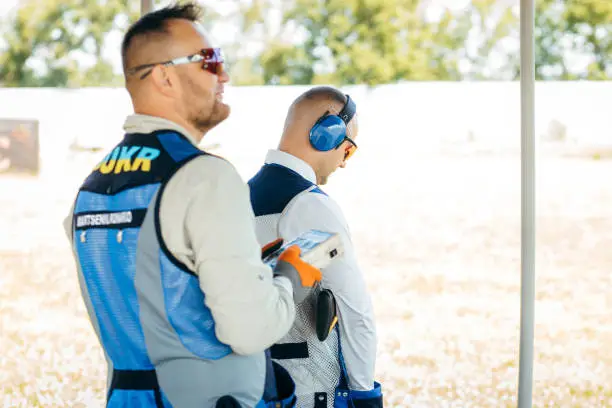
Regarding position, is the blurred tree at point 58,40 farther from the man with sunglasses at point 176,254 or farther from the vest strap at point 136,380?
the vest strap at point 136,380

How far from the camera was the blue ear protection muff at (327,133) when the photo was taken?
2156mm

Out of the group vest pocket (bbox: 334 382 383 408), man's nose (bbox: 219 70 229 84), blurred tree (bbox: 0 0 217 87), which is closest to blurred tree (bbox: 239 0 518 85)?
blurred tree (bbox: 0 0 217 87)

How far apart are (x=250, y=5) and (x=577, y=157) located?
4.19m

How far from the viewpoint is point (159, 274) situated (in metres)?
1.29

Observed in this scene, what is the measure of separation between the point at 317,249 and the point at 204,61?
42 cm

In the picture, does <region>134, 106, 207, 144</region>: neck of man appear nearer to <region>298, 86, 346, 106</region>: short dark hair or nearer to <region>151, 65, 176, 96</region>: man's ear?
<region>151, 65, 176, 96</region>: man's ear

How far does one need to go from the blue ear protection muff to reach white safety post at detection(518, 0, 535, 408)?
1.03 m

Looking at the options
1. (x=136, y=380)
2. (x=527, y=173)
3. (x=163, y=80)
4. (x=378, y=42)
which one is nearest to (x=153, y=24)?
(x=163, y=80)

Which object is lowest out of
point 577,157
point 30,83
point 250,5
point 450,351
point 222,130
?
point 450,351

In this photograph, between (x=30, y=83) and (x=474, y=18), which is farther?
(x=474, y=18)

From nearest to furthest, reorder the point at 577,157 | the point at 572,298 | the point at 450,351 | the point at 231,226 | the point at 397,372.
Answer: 1. the point at 231,226
2. the point at 397,372
3. the point at 450,351
4. the point at 572,298
5. the point at 577,157

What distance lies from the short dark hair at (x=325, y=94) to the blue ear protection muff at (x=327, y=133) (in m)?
0.07

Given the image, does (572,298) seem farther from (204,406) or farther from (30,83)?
(204,406)

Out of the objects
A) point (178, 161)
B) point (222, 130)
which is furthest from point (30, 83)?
point (178, 161)
